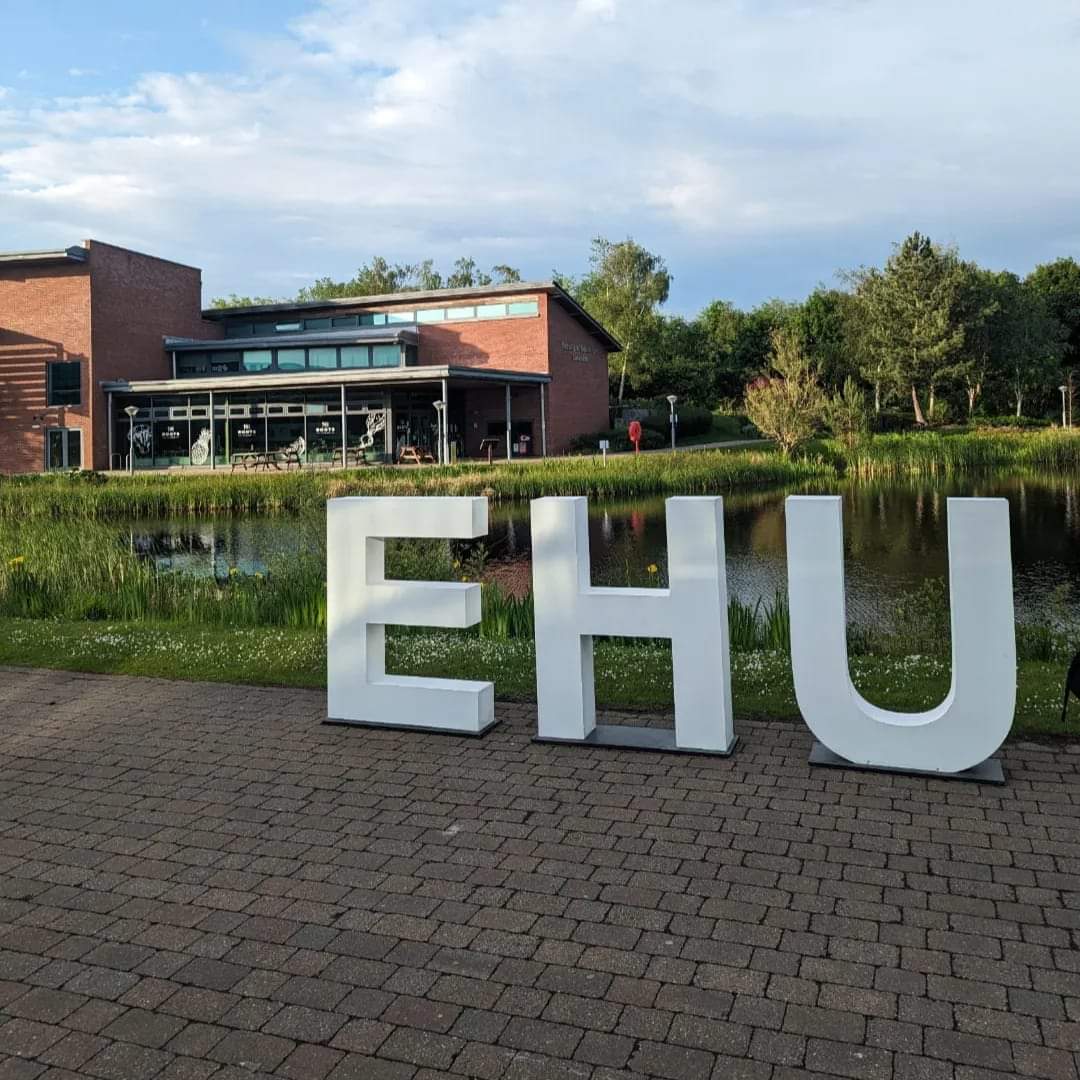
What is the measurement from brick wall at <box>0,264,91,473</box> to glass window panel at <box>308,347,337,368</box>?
26.2 feet

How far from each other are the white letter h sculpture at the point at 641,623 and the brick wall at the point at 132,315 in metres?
38.3

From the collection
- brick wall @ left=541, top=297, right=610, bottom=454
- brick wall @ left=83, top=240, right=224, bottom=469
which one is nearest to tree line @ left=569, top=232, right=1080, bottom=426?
brick wall @ left=541, top=297, right=610, bottom=454

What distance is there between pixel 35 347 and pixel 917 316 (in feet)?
122

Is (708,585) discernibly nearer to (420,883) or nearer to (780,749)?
(780,749)

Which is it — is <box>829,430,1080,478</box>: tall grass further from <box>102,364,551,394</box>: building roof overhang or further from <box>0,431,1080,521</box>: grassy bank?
<box>102,364,551,394</box>: building roof overhang

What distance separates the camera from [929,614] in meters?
10.5

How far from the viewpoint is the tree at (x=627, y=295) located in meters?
57.8

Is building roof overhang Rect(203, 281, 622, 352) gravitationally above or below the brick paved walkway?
above

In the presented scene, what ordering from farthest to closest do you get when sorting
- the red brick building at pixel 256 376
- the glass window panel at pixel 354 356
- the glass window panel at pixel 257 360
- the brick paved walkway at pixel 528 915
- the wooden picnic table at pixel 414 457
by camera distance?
the glass window panel at pixel 257 360 < the glass window panel at pixel 354 356 < the red brick building at pixel 256 376 < the wooden picnic table at pixel 414 457 < the brick paved walkway at pixel 528 915

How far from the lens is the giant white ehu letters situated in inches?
194

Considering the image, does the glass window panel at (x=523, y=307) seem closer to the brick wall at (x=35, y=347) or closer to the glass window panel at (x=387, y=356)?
the glass window panel at (x=387, y=356)

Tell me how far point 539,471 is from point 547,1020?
2645 cm

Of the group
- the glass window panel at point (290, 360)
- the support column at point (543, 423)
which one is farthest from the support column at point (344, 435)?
the support column at point (543, 423)

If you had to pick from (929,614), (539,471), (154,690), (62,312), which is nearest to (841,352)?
(539,471)
